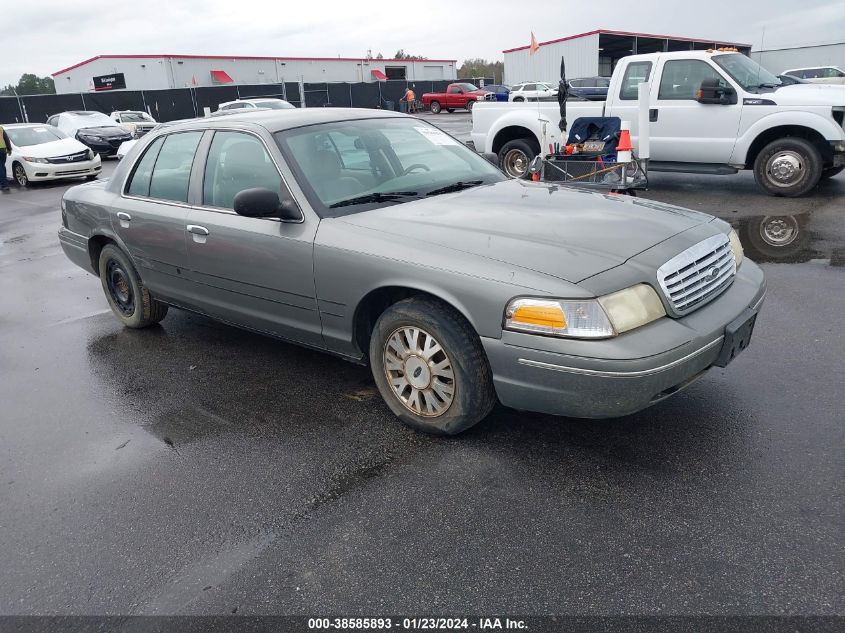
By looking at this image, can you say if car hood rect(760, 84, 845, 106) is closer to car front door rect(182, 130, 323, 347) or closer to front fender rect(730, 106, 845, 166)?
front fender rect(730, 106, 845, 166)

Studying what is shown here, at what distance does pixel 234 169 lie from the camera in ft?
13.9

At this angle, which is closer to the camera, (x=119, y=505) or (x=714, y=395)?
(x=119, y=505)

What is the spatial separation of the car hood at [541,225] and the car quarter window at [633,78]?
6.72 meters

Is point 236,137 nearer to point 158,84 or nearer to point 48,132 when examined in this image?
point 48,132

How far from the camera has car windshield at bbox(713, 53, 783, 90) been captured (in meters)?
9.27

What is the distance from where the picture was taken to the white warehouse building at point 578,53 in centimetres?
3834

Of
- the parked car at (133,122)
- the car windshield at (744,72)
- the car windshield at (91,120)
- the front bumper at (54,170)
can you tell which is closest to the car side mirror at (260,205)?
the car windshield at (744,72)

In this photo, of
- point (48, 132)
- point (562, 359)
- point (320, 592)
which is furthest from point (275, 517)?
point (48, 132)

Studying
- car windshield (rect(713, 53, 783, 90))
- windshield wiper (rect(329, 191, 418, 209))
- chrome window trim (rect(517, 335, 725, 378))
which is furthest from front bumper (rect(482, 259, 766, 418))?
car windshield (rect(713, 53, 783, 90))

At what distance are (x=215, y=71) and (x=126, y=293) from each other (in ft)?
155

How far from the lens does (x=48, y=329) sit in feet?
19.1

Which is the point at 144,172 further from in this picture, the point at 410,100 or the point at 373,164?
the point at 410,100

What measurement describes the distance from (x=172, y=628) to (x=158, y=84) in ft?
162

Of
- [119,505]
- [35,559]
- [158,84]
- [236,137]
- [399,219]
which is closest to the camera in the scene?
[35,559]
